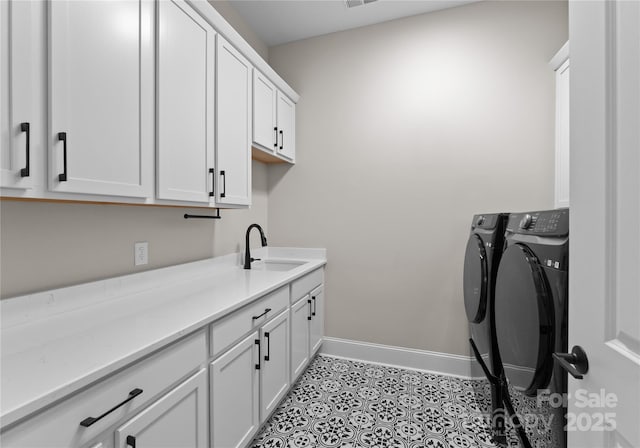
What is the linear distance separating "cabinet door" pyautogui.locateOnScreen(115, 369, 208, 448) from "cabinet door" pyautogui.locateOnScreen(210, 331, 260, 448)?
0.07 meters

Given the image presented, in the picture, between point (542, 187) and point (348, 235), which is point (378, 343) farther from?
point (542, 187)

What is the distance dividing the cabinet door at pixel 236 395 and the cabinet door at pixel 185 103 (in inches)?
31.7

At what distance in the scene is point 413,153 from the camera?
2580 mm

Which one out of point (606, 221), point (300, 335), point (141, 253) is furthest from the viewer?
point (300, 335)

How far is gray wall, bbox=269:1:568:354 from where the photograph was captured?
2.31 metres

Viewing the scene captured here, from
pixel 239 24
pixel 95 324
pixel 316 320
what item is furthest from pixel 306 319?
pixel 239 24

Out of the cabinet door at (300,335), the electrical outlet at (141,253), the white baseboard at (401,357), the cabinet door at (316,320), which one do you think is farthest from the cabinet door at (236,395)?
Result: the white baseboard at (401,357)

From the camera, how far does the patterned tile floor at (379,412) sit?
1.76 meters

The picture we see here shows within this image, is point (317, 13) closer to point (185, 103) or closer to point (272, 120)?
point (272, 120)

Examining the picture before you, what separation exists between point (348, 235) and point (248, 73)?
1510 mm

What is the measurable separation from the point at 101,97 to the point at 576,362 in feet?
5.46

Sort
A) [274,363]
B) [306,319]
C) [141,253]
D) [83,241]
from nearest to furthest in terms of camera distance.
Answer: [83,241] < [141,253] < [274,363] < [306,319]

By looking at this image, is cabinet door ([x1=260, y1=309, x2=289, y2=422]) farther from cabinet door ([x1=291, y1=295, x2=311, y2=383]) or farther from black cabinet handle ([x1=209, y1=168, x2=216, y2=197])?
black cabinet handle ([x1=209, y1=168, x2=216, y2=197])

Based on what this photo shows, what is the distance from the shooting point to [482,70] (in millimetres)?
2402
